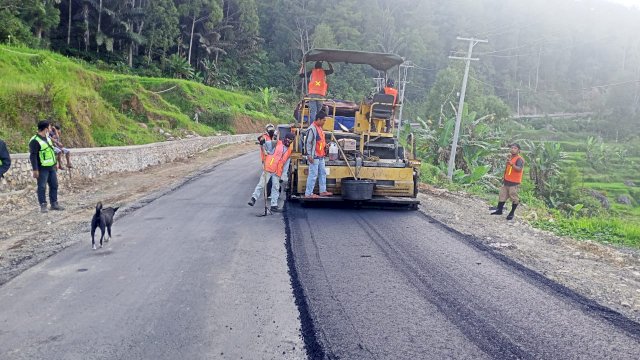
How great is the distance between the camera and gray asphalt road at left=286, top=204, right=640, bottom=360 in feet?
13.1

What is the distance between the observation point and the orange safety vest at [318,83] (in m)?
11.3

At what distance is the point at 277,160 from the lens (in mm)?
9422

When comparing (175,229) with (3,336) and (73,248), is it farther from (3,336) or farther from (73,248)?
(3,336)

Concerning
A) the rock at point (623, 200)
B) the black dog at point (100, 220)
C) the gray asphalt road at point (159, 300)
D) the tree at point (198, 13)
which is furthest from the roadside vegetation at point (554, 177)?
the tree at point (198, 13)

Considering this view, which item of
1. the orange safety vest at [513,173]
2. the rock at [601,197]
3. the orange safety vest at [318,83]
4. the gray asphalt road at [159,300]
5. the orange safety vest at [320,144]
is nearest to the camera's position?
the gray asphalt road at [159,300]

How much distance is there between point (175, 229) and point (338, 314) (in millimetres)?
4065

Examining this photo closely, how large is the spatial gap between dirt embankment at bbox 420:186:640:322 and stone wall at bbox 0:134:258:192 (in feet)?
27.2

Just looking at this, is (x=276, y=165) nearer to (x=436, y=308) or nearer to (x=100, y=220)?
(x=100, y=220)

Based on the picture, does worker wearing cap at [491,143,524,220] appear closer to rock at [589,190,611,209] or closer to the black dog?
the black dog

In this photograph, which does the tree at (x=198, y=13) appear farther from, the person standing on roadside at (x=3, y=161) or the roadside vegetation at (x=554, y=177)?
the person standing on roadside at (x=3, y=161)

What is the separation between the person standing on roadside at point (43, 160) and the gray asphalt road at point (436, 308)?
4.86 meters

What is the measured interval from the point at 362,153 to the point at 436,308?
6211mm

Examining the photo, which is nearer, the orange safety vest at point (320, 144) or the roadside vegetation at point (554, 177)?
the orange safety vest at point (320, 144)

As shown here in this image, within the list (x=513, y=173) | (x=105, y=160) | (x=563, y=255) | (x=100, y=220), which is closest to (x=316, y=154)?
(x=513, y=173)
